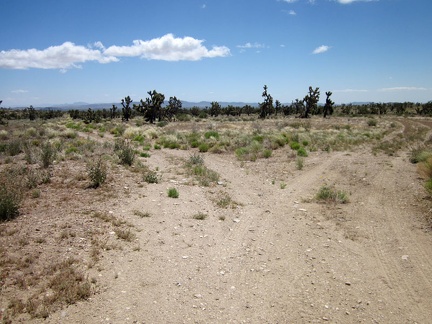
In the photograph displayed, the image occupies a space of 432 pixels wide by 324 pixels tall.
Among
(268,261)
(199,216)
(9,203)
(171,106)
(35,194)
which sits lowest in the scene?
(268,261)

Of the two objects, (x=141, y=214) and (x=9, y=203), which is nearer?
(x=9, y=203)

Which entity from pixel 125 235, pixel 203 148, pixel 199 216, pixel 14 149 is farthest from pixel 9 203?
pixel 203 148

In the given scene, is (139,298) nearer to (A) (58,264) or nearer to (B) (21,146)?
(A) (58,264)

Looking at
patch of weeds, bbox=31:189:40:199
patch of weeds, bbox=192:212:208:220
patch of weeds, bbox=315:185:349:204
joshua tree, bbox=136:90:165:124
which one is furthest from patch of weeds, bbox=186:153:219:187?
joshua tree, bbox=136:90:165:124

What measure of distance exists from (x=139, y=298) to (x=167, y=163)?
11.9 metres

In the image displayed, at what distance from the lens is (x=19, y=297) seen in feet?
16.1

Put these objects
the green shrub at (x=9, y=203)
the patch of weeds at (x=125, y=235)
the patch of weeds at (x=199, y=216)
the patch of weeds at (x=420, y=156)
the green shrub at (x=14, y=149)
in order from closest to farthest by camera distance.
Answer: the patch of weeds at (x=125, y=235) < the green shrub at (x=9, y=203) < the patch of weeds at (x=199, y=216) < the patch of weeds at (x=420, y=156) < the green shrub at (x=14, y=149)

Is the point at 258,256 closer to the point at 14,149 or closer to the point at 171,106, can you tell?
the point at 14,149

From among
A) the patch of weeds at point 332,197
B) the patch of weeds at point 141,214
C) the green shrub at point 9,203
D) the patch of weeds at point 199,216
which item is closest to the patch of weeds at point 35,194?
the green shrub at point 9,203

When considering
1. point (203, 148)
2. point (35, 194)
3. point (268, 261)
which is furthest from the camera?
point (203, 148)

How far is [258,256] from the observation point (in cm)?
670

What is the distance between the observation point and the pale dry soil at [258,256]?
192 inches

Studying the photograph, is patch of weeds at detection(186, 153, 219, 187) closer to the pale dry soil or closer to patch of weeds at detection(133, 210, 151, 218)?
→ the pale dry soil

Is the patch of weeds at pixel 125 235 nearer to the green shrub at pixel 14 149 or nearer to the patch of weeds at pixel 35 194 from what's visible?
the patch of weeds at pixel 35 194
